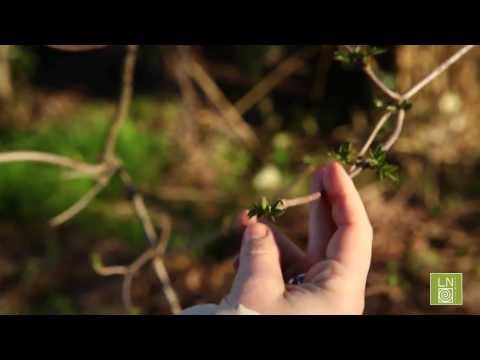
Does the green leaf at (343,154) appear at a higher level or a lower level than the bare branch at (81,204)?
lower

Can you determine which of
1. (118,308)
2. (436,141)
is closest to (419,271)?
(436,141)

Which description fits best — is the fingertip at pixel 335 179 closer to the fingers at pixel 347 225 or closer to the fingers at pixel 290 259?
the fingers at pixel 347 225

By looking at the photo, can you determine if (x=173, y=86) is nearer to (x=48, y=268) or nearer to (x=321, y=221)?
(x=48, y=268)

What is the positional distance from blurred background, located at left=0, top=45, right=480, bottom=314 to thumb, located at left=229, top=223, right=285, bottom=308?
3.64ft

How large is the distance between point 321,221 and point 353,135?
89.3 inches

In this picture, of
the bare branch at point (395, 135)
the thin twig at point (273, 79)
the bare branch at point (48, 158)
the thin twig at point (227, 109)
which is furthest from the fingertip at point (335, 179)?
the thin twig at point (273, 79)

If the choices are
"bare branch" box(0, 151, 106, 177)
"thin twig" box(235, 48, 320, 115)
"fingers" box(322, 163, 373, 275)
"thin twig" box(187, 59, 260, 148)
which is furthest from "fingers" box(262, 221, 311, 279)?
"thin twig" box(235, 48, 320, 115)

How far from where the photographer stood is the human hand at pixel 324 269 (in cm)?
121

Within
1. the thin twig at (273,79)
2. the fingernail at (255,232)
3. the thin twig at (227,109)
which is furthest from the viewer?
the thin twig at (273,79)

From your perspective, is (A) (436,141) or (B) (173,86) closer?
(A) (436,141)

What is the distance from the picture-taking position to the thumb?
121 centimetres

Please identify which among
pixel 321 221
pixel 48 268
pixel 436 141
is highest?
pixel 436 141

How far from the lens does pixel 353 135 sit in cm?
362

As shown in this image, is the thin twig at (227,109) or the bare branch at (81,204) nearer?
the bare branch at (81,204)
